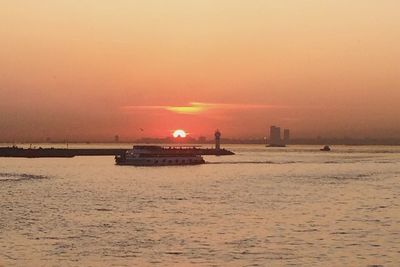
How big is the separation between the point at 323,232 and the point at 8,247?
62.0 ft

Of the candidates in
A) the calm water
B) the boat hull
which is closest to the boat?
the boat hull

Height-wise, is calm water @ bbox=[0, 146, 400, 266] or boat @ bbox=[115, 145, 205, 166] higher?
boat @ bbox=[115, 145, 205, 166]

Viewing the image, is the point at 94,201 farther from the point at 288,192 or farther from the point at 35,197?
the point at 288,192

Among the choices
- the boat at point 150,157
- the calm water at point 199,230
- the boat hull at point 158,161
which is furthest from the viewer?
the boat hull at point 158,161

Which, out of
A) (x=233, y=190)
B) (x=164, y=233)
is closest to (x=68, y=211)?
(x=164, y=233)

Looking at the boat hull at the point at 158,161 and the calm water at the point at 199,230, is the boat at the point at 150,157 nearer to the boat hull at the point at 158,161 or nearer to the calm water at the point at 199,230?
the boat hull at the point at 158,161

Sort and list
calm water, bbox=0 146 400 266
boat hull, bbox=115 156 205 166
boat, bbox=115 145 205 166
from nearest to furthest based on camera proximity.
Result: calm water, bbox=0 146 400 266
boat, bbox=115 145 205 166
boat hull, bbox=115 156 205 166

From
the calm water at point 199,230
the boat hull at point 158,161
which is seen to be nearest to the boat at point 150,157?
the boat hull at point 158,161

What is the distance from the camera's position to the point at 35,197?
70.2m

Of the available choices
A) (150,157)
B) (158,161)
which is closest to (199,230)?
(150,157)

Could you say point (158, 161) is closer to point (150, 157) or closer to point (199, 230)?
point (150, 157)

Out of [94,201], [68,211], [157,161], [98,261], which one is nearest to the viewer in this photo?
[98,261]

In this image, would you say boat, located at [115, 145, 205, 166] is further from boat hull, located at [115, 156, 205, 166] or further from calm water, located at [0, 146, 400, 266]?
calm water, located at [0, 146, 400, 266]

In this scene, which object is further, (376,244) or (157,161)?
(157,161)
